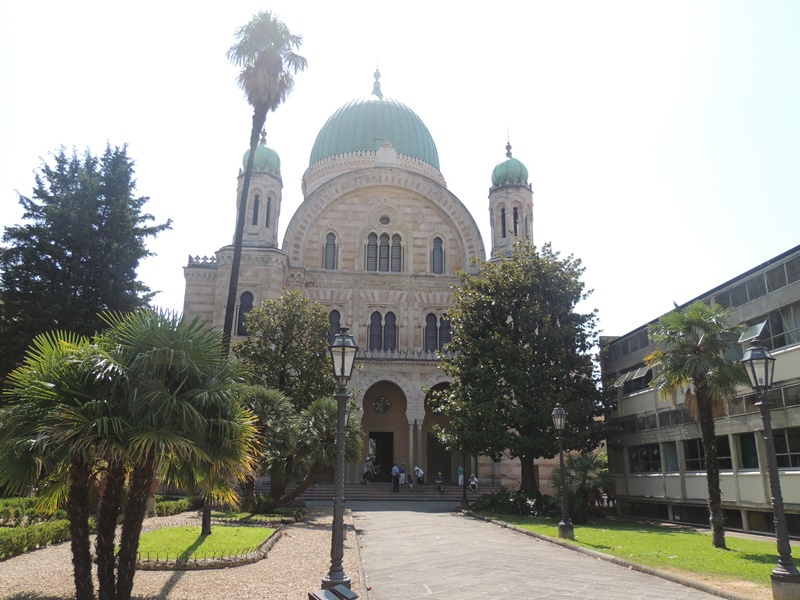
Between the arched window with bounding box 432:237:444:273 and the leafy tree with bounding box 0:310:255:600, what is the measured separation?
30347mm

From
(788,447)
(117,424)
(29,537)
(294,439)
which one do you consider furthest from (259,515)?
(788,447)

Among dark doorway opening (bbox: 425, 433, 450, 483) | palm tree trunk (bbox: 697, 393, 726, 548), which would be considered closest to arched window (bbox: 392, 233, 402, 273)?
dark doorway opening (bbox: 425, 433, 450, 483)

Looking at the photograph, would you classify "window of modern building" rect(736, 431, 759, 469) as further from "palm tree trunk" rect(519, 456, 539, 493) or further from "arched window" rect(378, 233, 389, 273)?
"arched window" rect(378, 233, 389, 273)

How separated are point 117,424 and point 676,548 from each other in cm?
1315

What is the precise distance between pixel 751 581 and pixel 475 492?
21.0 m

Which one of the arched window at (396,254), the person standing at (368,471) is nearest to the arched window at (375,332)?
the arched window at (396,254)

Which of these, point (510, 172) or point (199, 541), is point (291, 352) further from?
point (510, 172)

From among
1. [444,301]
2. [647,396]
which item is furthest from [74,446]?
[444,301]

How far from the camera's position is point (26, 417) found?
8461 millimetres

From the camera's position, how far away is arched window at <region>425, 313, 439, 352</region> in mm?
36688

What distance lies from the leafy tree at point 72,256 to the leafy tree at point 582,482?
708 inches

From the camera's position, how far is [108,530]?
28.1 feet

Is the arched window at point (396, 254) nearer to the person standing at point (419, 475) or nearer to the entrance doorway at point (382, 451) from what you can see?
the entrance doorway at point (382, 451)

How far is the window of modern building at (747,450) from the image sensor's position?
62.4 ft
